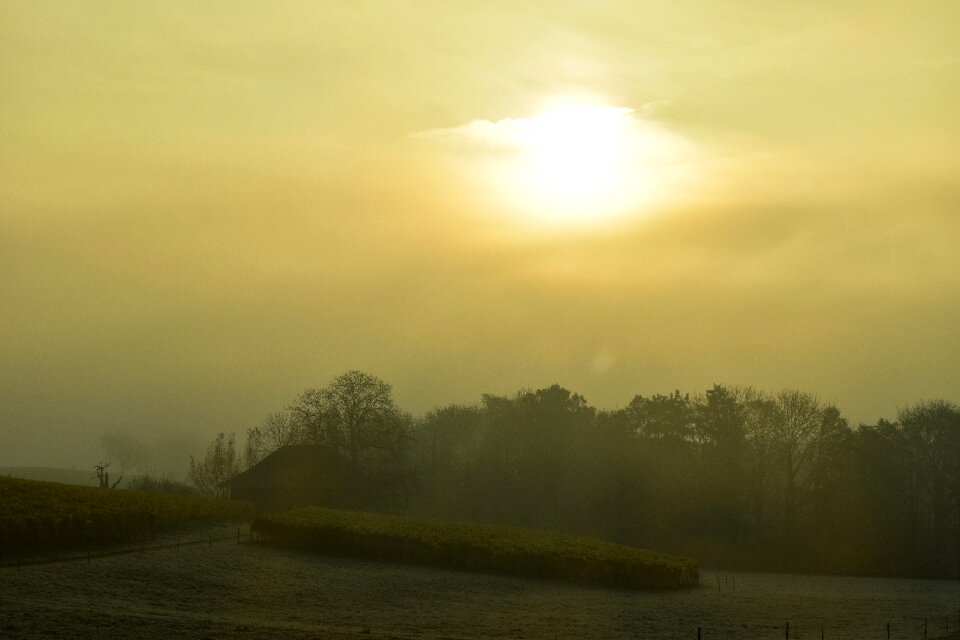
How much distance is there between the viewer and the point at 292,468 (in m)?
76.1

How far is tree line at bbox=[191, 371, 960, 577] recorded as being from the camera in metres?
66.8

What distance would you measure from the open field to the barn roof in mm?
24740

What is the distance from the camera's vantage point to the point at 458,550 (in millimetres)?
48969

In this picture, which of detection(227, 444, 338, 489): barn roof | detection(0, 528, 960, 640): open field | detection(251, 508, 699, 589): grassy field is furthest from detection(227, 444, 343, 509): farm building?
detection(0, 528, 960, 640): open field

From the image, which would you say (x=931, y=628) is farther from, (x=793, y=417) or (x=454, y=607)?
(x=793, y=417)

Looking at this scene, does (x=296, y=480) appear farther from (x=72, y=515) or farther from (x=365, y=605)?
(x=365, y=605)

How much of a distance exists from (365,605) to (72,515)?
42.3 feet

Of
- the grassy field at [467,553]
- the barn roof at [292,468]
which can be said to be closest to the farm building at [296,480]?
the barn roof at [292,468]

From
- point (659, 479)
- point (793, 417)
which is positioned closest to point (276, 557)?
point (659, 479)

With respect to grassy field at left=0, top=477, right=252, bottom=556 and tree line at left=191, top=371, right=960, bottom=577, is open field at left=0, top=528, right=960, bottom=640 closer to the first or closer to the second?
grassy field at left=0, top=477, right=252, bottom=556

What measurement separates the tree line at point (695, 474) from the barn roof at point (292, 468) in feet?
4.36

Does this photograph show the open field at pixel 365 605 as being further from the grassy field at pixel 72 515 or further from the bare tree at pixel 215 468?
the bare tree at pixel 215 468

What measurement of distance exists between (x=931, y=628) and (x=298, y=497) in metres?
47.2

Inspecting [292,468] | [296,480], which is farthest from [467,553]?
[292,468]
